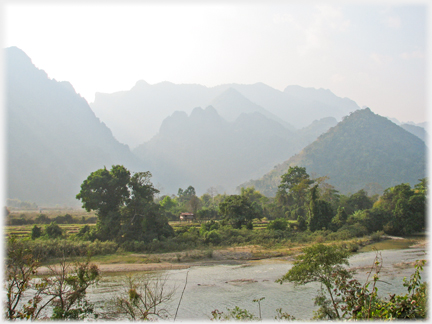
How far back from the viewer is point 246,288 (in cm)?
1848

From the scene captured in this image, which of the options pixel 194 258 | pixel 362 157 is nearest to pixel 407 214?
pixel 194 258

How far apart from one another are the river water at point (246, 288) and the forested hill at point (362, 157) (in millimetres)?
82877

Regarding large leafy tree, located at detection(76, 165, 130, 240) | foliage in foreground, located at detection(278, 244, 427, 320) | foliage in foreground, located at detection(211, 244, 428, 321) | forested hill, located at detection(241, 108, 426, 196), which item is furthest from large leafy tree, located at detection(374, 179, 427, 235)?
forested hill, located at detection(241, 108, 426, 196)

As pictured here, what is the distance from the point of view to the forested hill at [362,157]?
106 m

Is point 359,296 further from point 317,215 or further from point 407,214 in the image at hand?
point 407,214

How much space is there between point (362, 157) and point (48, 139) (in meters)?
139

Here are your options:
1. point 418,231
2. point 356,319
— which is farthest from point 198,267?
point 418,231

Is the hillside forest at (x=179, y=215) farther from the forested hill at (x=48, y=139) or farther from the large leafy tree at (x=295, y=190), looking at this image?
the forested hill at (x=48, y=139)

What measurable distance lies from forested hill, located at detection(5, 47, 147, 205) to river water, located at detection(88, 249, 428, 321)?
113163 millimetres

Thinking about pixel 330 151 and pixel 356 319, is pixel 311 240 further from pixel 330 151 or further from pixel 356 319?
pixel 330 151

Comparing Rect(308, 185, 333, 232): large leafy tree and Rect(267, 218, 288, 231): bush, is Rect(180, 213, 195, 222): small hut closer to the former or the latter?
Rect(267, 218, 288, 231): bush

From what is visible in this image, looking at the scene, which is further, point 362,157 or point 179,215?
point 362,157

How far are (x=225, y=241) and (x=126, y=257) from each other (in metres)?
11.1

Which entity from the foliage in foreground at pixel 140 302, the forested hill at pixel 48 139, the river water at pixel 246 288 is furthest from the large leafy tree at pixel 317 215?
the forested hill at pixel 48 139
